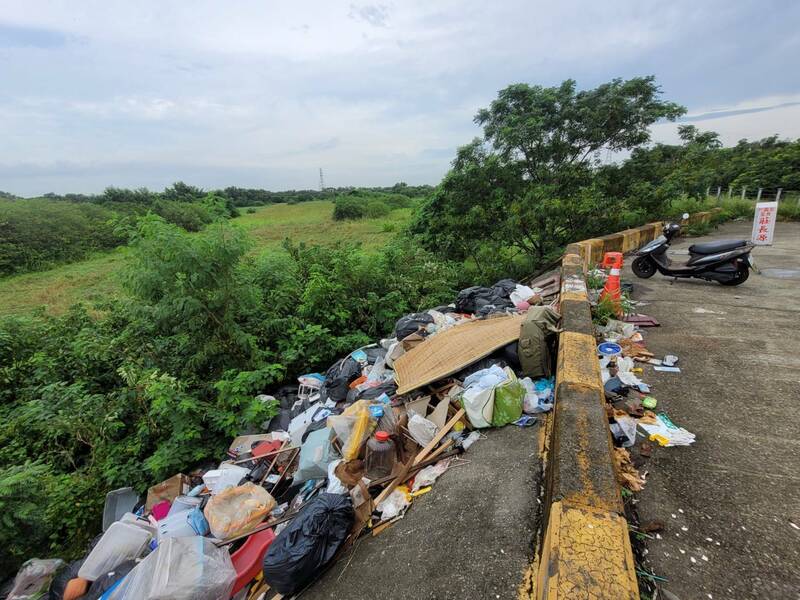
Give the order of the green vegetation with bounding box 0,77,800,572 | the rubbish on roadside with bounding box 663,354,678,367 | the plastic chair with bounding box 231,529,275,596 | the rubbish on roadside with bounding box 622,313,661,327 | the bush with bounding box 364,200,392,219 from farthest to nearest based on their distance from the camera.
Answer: the bush with bounding box 364,200,392,219 < the rubbish on roadside with bounding box 622,313,661,327 < the green vegetation with bounding box 0,77,800,572 < the rubbish on roadside with bounding box 663,354,678,367 < the plastic chair with bounding box 231,529,275,596

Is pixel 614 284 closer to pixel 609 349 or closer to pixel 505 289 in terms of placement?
pixel 609 349

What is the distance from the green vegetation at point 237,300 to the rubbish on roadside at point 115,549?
2.21ft

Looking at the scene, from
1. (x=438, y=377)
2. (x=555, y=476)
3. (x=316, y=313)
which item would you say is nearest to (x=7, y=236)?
(x=316, y=313)

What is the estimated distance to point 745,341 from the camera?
340 cm

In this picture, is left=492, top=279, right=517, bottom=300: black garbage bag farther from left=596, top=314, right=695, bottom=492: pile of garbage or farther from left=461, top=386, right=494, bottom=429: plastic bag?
left=461, top=386, right=494, bottom=429: plastic bag

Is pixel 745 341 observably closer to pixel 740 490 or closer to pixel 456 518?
pixel 740 490

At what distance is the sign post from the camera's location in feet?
22.0

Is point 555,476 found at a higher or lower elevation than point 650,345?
higher

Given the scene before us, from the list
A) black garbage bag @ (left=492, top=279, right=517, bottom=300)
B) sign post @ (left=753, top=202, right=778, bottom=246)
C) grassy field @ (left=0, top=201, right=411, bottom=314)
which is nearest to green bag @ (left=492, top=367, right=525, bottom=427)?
black garbage bag @ (left=492, top=279, right=517, bottom=300)

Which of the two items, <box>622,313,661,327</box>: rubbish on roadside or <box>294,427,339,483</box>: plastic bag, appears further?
<box>622,313,661,327</box>: rubbish on roadside

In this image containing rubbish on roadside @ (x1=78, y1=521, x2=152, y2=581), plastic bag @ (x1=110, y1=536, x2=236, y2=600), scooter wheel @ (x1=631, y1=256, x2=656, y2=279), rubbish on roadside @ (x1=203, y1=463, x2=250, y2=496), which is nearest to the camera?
plastic bag @ (x1=110, y1=536, x2=236, y2=600)

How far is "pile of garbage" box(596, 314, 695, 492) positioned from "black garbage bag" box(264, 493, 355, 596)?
1607 mm

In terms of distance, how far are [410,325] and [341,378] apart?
3.78 ft

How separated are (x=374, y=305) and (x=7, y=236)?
20638 millimetres
